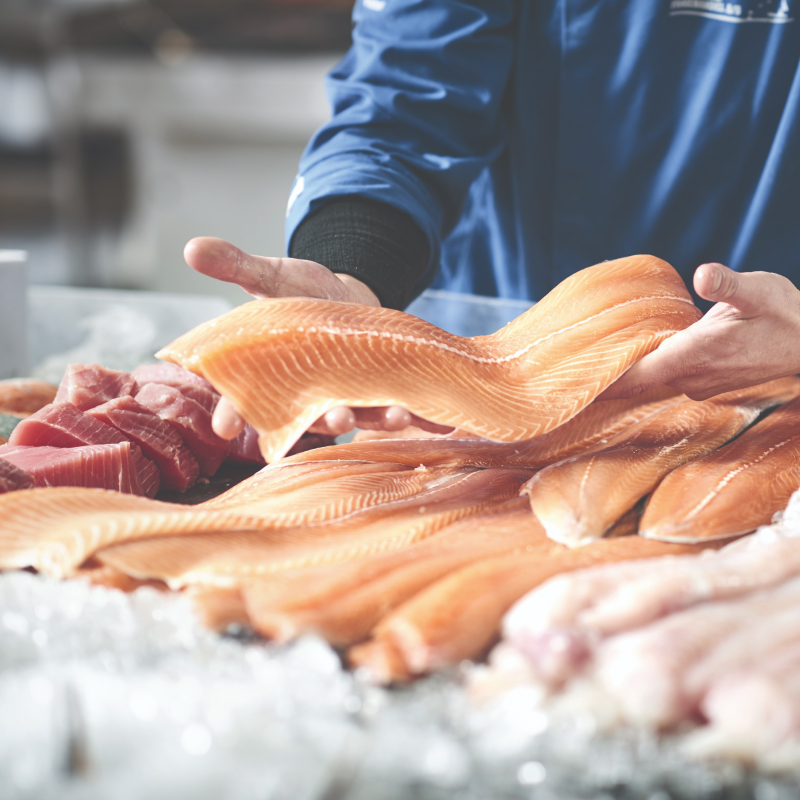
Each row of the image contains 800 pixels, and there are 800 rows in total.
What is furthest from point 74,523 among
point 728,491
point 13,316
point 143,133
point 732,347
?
point 143,133

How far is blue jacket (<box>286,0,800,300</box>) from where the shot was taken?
2197 mm

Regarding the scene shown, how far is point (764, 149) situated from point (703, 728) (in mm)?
2118

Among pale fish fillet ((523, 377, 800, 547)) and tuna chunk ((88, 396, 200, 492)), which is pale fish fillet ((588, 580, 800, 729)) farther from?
tuna chunk ((88, 396, 200, 492))

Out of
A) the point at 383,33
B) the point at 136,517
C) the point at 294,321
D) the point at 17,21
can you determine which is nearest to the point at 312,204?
the point at 383,33

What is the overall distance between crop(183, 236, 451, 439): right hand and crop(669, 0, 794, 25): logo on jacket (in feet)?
4.72

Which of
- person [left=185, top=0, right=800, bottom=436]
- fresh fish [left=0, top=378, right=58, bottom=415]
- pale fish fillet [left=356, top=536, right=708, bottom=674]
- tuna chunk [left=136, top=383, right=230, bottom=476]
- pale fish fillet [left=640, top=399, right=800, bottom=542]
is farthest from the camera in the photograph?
person [left=185, top=0, right=800, bottom=436]

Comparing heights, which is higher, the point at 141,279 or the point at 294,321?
the point at 294,321

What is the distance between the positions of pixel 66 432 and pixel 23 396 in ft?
1.74

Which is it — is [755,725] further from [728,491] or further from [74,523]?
[74,523]

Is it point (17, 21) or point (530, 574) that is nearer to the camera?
point (530, 574)

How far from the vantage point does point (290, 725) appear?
Result: 2.52ft

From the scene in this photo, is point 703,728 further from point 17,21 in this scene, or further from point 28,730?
point 17,21

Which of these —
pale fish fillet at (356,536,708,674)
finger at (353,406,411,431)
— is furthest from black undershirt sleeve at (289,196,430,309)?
pale fish fillet at (356,536,708,674)

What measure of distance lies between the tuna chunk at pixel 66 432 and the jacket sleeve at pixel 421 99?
933mm
